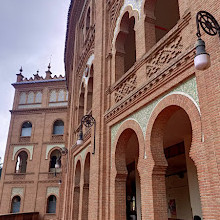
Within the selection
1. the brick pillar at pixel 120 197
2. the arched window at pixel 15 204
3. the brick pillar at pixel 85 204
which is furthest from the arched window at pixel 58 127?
the brick pillar at pixel 120 197

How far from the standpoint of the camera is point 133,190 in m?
13.6

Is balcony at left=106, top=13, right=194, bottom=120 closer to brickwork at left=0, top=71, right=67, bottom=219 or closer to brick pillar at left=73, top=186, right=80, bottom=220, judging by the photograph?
brick pillar at left=73, top=186, right=80, bottom=220

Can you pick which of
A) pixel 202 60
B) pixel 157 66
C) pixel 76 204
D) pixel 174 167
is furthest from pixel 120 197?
pixel 76 204

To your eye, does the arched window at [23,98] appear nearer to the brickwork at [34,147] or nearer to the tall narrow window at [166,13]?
the brickwork at [34,147]

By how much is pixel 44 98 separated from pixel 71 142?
39.6 feet

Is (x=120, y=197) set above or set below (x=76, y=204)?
above

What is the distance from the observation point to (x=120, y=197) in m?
6.58

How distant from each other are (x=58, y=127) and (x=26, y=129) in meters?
3.08

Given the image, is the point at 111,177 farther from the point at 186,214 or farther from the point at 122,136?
the point at 186,214

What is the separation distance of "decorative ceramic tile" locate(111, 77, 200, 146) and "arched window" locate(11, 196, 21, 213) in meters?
17.4

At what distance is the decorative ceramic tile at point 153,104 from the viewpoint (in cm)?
422

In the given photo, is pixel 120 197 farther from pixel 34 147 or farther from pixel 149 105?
pixel 34 147

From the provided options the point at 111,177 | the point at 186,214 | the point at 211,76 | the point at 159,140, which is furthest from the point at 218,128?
the point at 186,214

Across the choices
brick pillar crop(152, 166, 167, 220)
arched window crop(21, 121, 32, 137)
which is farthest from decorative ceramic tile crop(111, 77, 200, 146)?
arched window crop(21, 121, 32, 137)
